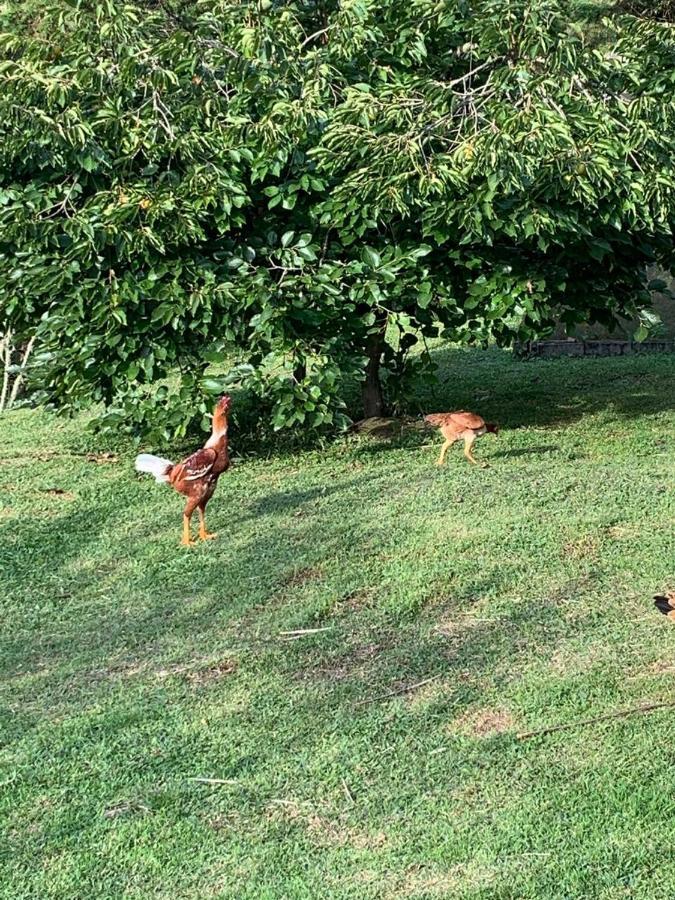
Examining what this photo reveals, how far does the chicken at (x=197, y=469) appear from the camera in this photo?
589 cm

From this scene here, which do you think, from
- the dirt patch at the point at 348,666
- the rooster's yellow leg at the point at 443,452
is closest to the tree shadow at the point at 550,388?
the rooster's yellow leg at the point at 443,452

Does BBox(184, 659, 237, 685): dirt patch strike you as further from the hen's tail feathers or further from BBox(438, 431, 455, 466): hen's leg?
BBox(438, 431, 455, 466): hen's leg

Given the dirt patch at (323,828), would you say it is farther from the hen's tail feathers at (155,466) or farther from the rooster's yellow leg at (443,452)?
the rooster's yellow leg at (443,452)

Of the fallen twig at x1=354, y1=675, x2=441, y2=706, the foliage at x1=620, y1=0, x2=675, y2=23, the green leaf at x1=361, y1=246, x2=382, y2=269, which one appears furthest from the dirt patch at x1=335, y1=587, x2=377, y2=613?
the foliage at x1=620, y1=0, x2=675, y2=23

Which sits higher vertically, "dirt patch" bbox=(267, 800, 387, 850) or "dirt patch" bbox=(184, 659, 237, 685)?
"dirt patch" bbox=(184, 659, 237, 685)

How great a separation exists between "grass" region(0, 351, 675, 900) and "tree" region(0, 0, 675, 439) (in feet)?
3.24

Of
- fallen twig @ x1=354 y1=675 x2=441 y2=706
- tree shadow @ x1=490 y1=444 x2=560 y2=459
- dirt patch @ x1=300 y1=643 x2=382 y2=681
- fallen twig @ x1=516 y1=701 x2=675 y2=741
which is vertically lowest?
tree shadow @ x1=490 y1=444 x2=560 y2=459

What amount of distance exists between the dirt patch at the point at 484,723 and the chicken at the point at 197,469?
236cm

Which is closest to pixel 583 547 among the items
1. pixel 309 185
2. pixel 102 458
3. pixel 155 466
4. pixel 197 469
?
pixel 197 469

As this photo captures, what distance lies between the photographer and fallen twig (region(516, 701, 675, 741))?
3.81 m

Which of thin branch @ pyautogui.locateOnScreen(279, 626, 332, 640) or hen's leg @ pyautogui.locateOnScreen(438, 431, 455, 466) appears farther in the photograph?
hen's leg @ pyautogui.locateOnScreen(438, 431, 455, 466)

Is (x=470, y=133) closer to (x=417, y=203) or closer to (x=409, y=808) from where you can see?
(x=417, y=203)

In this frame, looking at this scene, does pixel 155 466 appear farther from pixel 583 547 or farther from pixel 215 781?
pixel 215 781

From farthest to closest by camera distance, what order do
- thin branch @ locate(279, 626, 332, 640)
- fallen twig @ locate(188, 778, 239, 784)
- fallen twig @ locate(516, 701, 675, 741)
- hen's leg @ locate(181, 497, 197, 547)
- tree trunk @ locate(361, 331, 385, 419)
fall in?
tree trunk @ locate(361, 331, 385, 419)
hen's leg @ locate(181, 497, 197, 547)
thin branch @ locate(279, 626, 332, 640)
fallen twig @ locate(516, 701, 675, 741)
fallen twig @ locate(188, 778, 239, 784)
